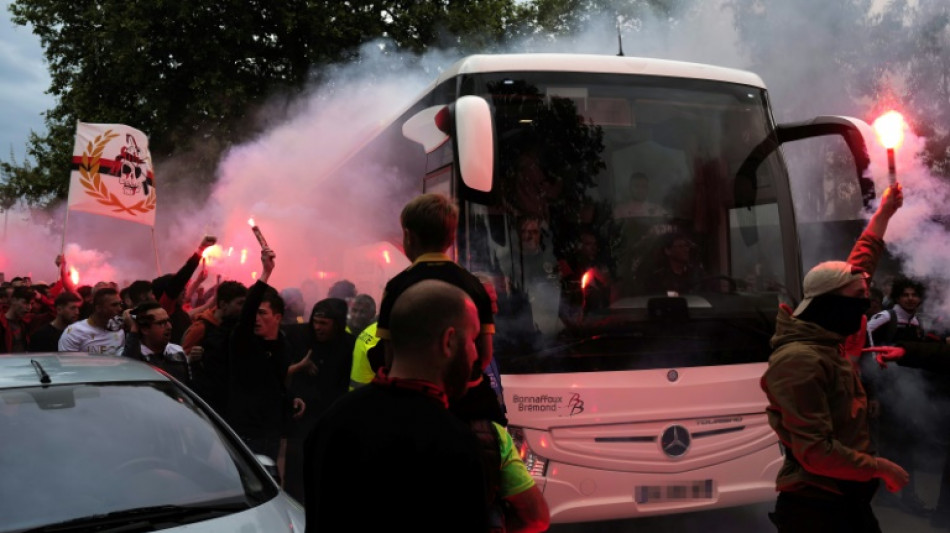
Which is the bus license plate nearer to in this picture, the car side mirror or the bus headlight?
the bus headlight

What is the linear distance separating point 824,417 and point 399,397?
1945 millimetres

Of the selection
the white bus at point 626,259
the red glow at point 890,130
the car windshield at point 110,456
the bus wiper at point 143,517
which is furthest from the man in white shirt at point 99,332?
the red glow at point 890,130

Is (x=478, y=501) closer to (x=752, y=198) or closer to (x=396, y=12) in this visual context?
(x=752, y=198)

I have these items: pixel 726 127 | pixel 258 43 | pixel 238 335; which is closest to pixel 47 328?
pixel 238 335

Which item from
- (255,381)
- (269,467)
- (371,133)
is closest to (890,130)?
(269,467)

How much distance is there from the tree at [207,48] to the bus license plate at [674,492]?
1647cm

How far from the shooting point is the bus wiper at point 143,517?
2955 mm

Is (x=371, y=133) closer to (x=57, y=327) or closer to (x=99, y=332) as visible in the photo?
(x=99, y=332)

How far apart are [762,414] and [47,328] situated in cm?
598

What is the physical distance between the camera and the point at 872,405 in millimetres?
6883

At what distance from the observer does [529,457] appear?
200 inches

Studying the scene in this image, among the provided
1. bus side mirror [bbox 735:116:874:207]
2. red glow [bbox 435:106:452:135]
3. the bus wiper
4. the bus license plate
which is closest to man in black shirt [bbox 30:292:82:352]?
red glow [bbox 435:106:452:135]

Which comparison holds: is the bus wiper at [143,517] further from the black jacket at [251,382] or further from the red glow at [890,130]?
the red glow at [890,130]

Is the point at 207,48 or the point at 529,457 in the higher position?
the point at 207,48
